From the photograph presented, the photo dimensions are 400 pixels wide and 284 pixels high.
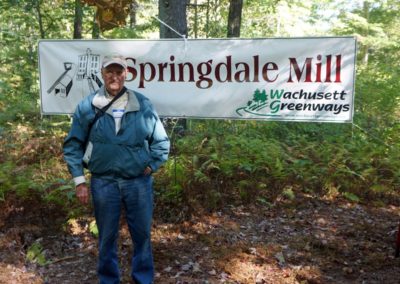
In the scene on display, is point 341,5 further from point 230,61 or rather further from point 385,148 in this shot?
point 230,61

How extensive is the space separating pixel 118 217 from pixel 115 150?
2.11ft

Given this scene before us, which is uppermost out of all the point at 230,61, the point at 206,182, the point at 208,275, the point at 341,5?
the point at 341,5

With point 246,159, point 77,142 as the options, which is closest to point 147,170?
point 77,142

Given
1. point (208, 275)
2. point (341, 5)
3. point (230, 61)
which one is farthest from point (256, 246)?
point (341, 5)

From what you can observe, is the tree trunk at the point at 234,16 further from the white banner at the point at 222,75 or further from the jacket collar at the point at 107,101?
the jacket collar at the point at 107,101

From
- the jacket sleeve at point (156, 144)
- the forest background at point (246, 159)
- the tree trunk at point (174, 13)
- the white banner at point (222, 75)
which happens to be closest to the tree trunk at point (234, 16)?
the forest background at point (246, 159)

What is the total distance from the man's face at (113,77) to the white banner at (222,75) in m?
2.03

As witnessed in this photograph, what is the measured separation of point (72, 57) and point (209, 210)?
286 cm

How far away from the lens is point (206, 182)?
5.71m

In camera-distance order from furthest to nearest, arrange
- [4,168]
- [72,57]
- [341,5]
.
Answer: [341,5] < [4,168] < [72,57]

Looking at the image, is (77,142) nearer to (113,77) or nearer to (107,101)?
(107,101)

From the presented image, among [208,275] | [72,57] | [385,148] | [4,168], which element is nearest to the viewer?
[208,275]

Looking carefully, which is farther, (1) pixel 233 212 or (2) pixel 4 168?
(2) pixel 4 168

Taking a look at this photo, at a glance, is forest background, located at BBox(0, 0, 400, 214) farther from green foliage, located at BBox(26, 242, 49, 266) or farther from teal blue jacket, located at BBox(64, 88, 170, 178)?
teal blue jacket, located at BBox(64, 88, 170, 178)
